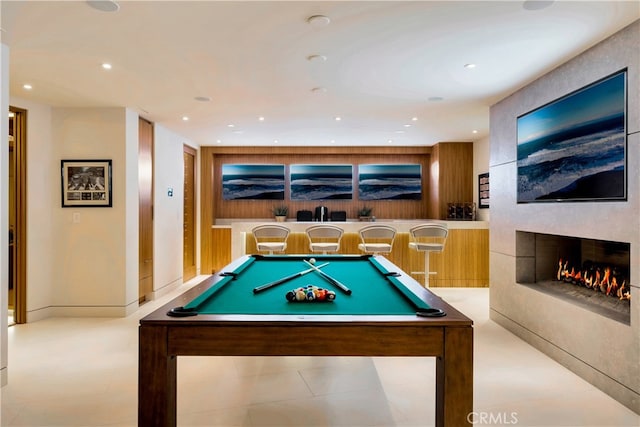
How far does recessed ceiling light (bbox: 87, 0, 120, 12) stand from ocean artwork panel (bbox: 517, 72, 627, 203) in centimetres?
338

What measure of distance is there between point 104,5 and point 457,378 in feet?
9.30

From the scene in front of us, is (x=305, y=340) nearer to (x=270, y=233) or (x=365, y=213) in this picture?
(x=270, y=233)

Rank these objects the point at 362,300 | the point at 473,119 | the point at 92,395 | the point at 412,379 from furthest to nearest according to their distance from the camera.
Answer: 1. the point at 473,119
2. the point at 412,379
3. the point at 92,395
4. the point at 362,300

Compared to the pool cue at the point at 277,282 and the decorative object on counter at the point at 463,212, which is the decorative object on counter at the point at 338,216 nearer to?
the decorative object on counter at the point at 463,212

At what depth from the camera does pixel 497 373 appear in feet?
10.3

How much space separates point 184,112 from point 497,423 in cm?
477

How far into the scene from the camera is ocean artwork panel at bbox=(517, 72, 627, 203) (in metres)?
2.73

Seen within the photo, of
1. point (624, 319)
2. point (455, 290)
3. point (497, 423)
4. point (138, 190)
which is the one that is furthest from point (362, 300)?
point (455, 290)

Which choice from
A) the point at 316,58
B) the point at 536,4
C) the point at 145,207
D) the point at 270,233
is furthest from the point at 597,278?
the point at 145,207

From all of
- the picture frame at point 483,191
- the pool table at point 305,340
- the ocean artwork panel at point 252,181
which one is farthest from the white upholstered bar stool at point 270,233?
the pool table at point 305,340

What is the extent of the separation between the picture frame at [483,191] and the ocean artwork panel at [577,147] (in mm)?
2868

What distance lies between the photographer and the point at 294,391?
9.14 ft

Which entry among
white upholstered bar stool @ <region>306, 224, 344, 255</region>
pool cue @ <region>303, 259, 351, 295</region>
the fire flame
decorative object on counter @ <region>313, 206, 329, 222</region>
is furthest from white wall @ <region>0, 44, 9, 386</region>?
decorative object on counter @ <region>313, 206, 329, 222</region>

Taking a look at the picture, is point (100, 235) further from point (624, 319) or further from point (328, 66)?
point (624, 319)
